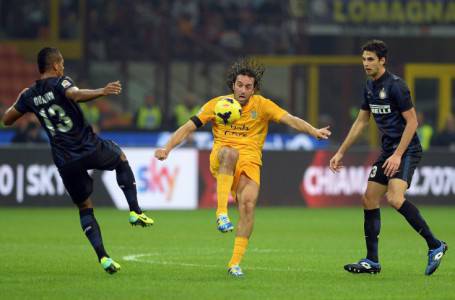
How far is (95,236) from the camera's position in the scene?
11656 mm

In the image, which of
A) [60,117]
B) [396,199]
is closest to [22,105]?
[60,117]

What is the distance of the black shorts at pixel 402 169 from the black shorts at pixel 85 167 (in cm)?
247

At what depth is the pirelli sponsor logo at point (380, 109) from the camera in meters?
11.9

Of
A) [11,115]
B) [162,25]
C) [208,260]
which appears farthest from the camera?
[162,25]

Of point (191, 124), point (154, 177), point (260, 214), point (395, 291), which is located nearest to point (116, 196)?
point (154, 177)

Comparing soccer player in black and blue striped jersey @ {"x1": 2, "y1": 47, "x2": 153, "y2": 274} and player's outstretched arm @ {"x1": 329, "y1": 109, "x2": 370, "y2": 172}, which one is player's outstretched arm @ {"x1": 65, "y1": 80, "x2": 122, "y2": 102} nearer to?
soccer player in black and blue striped jersey @ {"x1": 2, "y1": 47, "x2": 153, "y2": 274}

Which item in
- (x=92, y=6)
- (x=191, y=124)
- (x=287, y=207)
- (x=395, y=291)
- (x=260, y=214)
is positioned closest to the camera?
(x=395, y=291)

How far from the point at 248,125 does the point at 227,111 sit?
0.30 metres

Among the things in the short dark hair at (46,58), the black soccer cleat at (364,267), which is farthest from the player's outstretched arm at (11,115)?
the black soccer cleat at (364,267)

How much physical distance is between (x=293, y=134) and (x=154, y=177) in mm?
6228

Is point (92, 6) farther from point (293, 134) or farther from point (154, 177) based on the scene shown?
point (154, 177)

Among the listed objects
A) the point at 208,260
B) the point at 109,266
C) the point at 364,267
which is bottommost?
the point at 208,260

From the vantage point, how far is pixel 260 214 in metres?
22.4

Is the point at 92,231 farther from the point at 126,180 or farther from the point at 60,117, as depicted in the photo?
the point at 60,117
